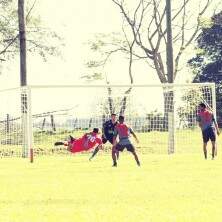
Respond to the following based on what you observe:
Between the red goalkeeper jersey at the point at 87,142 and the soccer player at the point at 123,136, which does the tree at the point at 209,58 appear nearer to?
the red goalkeeper jersey at the point at 87,142

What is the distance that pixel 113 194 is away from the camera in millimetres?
13867

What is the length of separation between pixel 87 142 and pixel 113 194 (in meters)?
15.7

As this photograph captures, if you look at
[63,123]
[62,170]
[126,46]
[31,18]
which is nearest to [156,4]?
[126,46]

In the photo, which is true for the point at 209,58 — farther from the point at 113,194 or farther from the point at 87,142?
the point at 113,194

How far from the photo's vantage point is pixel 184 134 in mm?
40375

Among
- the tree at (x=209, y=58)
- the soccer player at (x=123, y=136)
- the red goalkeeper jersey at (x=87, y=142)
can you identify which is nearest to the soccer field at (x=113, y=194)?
the soccer player at (x=123, y=136)

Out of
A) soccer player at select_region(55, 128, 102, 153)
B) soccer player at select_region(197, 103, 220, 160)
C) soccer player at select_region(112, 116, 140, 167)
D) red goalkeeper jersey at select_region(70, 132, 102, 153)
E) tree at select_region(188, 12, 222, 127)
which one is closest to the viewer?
soccer player at select_region(112, 116, 140, 167)

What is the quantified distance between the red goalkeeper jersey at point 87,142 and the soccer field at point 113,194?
640cm

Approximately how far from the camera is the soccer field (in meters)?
10.8

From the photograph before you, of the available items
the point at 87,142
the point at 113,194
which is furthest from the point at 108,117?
the point at 113,194

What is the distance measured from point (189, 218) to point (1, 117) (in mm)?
33821

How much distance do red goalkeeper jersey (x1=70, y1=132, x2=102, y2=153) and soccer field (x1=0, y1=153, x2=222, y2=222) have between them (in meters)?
6.40

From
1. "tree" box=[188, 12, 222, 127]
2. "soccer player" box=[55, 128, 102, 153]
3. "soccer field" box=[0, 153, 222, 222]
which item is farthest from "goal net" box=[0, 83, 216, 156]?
"tree" box=[188, 12, 222, 127]

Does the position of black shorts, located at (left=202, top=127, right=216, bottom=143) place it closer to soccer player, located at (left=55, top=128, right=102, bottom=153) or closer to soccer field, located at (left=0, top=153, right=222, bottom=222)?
soccer field, located at (left=0, top=153, right=222, bottom=222)
